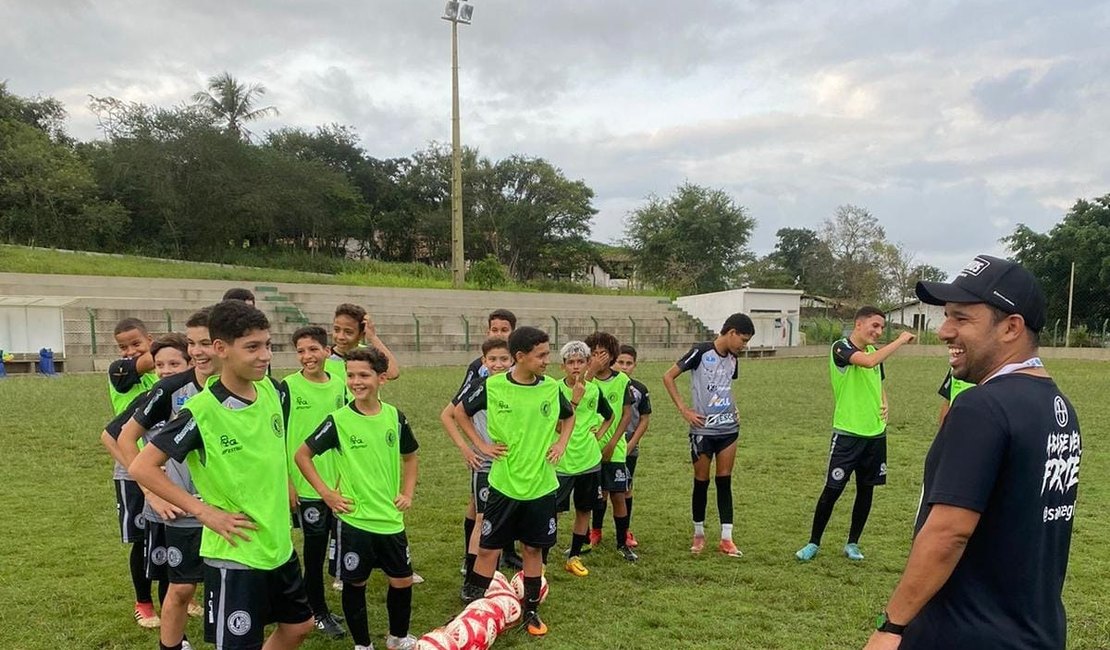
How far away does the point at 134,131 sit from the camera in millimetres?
36344

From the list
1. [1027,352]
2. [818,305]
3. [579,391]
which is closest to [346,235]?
[818,305]

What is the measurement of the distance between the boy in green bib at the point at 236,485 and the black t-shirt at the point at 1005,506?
8.38ft

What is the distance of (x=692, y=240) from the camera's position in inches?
1928

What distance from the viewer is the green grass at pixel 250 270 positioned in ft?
88.1

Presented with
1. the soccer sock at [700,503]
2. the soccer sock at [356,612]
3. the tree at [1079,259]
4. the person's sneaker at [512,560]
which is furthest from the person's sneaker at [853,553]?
the tree at [1079,259]

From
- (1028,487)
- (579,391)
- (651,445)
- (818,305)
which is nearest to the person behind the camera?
(1028,487)

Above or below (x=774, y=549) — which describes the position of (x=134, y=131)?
above

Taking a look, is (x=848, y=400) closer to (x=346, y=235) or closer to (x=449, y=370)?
(x=449, y=370)

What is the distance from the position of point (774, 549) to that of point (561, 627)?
7.93ft

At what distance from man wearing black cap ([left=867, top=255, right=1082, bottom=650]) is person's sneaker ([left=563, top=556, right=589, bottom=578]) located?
139 inches

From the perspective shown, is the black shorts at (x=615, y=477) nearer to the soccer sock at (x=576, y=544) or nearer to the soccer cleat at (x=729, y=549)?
the soccer sock at (x=576, y=544)

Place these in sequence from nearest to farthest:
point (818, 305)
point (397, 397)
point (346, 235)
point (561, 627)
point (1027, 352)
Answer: point (1027, 352) → point (561, 627) → point (397, 397) → point (346, 235) → point (818, 305)

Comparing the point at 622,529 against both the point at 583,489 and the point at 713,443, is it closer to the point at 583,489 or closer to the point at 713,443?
the point at 583,489

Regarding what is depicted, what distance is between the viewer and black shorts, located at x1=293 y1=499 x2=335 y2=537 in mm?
4375
